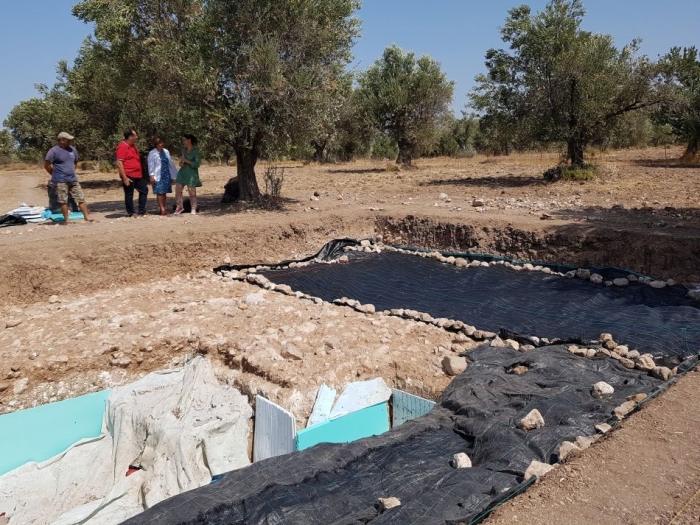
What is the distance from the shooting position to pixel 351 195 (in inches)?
581

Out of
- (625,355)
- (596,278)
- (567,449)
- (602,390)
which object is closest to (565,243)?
(596,278)

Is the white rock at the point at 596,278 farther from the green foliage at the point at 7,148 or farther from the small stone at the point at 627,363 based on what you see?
the green foliage at the point at 7,148

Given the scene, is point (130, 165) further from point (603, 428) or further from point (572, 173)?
point (572, 173)

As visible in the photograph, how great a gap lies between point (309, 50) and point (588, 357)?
878cm

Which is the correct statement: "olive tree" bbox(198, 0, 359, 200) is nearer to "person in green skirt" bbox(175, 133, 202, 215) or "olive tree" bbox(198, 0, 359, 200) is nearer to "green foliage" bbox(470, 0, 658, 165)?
"person in green skirt" bbox(175, 133, 202, 215)

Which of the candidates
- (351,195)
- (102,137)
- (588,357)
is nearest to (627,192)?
(351,195)

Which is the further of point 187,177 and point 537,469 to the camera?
point 187,177

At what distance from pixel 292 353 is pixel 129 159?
6.73 meters

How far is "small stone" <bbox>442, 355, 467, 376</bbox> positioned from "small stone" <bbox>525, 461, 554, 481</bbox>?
1.78 m

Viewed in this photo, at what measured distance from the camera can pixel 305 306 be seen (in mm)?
7508

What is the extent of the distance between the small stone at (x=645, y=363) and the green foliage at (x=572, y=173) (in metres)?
11.6

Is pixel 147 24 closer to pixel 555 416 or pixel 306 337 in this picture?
pixel 306 337

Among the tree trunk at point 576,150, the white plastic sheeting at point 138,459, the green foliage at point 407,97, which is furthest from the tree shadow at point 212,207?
the green foliage at point 407,97

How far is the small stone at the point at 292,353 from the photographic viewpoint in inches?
226
